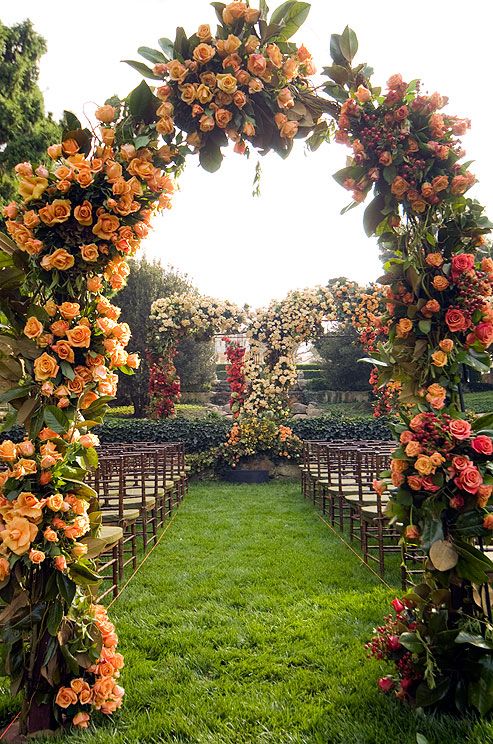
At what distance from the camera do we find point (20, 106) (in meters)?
13.5

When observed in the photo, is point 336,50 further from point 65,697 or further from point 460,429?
point 65,697

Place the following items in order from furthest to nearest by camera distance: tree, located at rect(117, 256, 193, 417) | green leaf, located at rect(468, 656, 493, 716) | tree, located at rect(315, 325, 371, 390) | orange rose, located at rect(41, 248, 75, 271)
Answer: tree, located at rect(315, 325, 371, 390) → tree, located at rect(117, 256, 193, 417) → orange rose, located at rect(41, 248, 75, 271) → green leaf, located at rect(468, 656, 493, 716)

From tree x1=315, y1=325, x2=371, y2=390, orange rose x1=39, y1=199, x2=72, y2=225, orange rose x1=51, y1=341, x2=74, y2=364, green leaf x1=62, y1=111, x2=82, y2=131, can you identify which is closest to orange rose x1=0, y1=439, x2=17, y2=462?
orange rose x1=51, y1=341, x2=74, y2=364

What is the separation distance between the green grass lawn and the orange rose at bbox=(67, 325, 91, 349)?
162 cm

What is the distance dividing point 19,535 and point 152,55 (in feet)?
7.17

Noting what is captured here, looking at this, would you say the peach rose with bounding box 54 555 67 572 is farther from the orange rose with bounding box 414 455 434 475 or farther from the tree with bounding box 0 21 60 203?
the tree with bounding box 0 21 60 203

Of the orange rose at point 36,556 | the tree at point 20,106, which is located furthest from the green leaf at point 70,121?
the tree at point 20,106

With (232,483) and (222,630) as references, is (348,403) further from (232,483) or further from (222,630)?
(222,630)

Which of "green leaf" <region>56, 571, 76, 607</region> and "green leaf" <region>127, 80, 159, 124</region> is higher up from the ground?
"green leaf" <region>127, 80, 159, 124</region>

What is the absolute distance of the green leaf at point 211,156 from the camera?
254 cm

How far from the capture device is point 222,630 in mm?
3248

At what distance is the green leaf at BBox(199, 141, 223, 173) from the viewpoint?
2.54 m

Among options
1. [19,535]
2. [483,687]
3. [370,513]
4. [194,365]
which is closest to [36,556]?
[19,535]

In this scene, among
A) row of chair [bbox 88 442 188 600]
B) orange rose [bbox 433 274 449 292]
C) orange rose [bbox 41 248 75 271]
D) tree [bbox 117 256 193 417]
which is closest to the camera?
orange rose [bbox 41 248 75 271]
